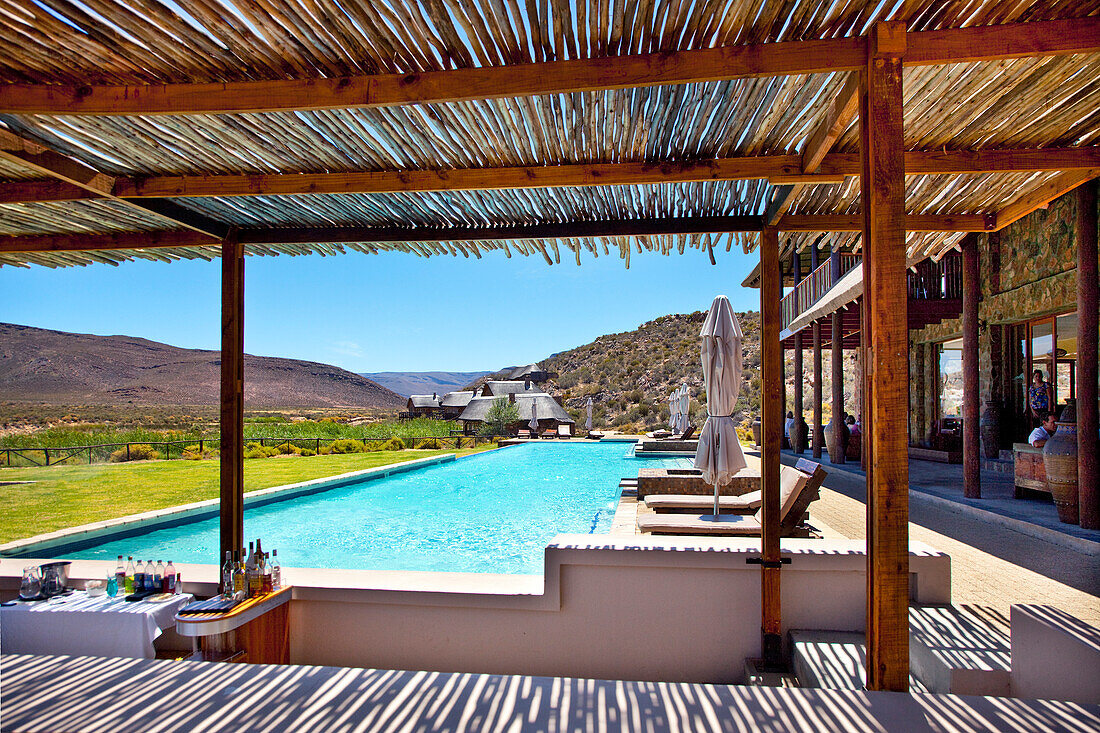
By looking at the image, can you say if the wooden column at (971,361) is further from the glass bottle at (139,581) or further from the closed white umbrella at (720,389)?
the glass bottle at (139,581)

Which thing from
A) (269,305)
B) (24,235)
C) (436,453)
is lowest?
(436,453)

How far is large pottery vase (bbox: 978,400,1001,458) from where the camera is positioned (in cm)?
1046

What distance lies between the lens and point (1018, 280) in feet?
29.1

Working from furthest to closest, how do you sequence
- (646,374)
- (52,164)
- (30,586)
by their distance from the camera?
(646,374) < (30,586) < (52,164)

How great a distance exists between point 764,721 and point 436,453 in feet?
54.7

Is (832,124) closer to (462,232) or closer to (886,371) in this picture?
(886,371)

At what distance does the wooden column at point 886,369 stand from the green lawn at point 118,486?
29.5 feet

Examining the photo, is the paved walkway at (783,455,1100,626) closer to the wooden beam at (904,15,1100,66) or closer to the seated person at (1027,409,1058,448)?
the seated person at (1027,409,1058,448)

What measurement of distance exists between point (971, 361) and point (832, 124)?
6.26 meters

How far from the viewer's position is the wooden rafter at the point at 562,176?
3.24 m

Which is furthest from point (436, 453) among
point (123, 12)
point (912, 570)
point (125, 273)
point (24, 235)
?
point (125, 273)

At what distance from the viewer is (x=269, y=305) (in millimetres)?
88250

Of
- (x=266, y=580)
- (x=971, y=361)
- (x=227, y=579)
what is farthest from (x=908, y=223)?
(x=227, y=579)

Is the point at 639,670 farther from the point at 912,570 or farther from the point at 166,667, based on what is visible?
the point at 166,667
